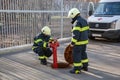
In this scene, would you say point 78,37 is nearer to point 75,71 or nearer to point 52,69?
point 75,71

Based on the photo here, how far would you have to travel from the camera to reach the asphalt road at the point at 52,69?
730cm

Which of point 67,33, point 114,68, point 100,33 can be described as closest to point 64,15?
point 67,33

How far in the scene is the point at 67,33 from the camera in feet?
47.6

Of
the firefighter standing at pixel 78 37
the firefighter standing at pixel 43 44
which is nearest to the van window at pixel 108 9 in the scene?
Result: the firefighter standing at pixel 43 44

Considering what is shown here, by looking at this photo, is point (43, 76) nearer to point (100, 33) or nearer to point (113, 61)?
point (113, 61)

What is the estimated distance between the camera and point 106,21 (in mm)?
13562

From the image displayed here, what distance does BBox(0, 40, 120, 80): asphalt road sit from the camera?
7297mm

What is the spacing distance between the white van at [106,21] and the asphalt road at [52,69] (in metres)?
2.41

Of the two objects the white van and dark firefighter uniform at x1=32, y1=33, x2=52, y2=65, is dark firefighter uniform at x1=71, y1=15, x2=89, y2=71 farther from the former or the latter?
the white van

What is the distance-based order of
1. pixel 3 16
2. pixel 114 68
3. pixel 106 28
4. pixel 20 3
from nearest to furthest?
pixel 114 68
pixel 3 16
pixel 20 3
pixel 106 28

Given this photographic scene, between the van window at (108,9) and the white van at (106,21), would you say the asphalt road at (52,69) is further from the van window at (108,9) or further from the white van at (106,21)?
the van window at (108,9)

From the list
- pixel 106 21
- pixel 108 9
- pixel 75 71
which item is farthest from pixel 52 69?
pixel 108 9

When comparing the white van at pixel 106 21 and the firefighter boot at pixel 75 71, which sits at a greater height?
the white van at pixel 106 21

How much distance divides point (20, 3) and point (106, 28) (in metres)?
4.81
